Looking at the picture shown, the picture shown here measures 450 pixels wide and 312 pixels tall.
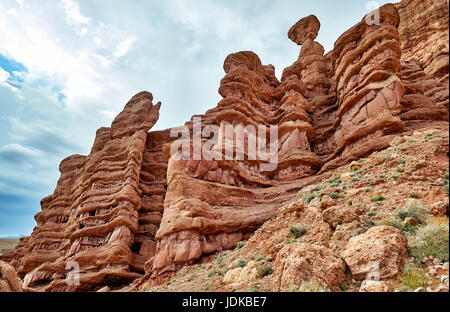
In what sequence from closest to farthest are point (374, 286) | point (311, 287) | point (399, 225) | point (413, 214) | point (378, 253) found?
1. point (374, 286)
2. point (311, 287)
3. point (378, 253)
4. point (399, 225)
5. point (413, 214)

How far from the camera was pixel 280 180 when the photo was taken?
2667cm

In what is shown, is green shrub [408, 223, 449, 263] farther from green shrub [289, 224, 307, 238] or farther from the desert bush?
green shrub [289, 224, 307, 238]

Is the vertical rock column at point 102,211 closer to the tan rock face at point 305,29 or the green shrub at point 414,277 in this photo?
the green shrub at point 414,277

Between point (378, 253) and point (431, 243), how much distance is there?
142 cm

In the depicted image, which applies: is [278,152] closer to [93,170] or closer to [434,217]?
[434,217]


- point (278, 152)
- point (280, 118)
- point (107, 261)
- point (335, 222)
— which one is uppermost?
point (280, 118)

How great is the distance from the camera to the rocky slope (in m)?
8.89

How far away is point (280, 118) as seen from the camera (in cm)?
3312

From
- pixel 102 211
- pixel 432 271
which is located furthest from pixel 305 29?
pixel 432 271

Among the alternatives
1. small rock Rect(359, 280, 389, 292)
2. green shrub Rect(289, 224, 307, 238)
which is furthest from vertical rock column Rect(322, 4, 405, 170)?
small rock Rect(359, 280, 389, 292)

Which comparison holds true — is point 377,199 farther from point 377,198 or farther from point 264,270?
point 264,270

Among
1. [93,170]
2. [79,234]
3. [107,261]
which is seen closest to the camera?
[107,261]
